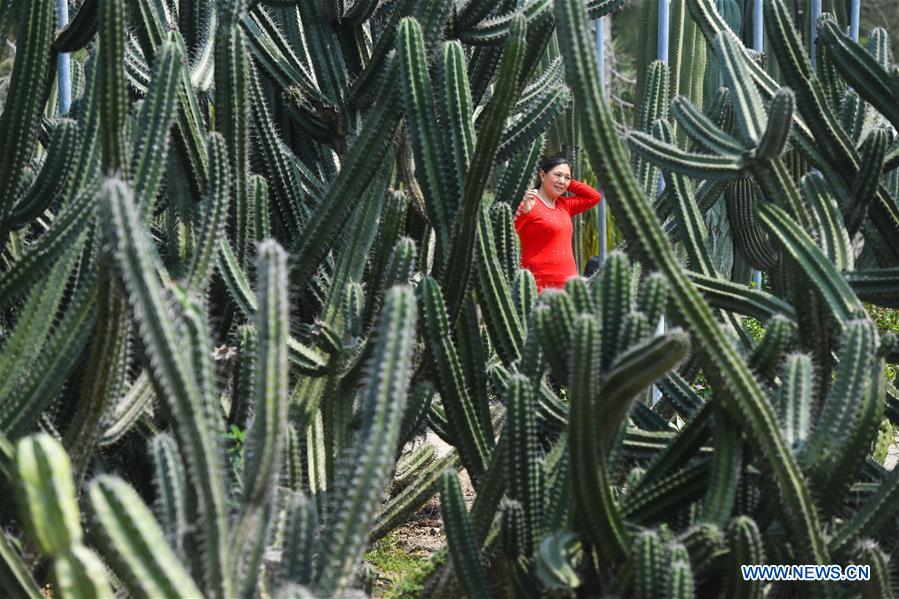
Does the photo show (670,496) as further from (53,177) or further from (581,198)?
(581,198)

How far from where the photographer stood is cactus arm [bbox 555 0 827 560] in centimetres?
264

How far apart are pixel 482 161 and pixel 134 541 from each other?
1843 millimetres

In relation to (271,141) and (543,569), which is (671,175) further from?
(543,569)

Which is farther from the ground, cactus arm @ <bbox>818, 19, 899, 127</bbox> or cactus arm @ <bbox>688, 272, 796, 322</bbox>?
cactus arm @ <bbox>818, 19, 899, 127</bbox>

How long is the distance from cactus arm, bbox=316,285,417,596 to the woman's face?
13.0 ft

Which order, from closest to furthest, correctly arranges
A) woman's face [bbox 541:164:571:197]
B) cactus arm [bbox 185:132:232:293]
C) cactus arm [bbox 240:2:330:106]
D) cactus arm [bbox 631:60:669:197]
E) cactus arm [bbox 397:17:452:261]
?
cactus arm [bbox 185:132:232:293] → cactus arm [bbox 397:17:452:261] → cactus arm [bbox 240:2:330:106] → cactus arm [bbox 631:60:669:197] → woman's face [bbox 541:164:571:197]

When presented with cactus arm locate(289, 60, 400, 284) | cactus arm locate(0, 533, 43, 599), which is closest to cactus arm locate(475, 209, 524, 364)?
cactus arm locate(289, 60, 400, 284)

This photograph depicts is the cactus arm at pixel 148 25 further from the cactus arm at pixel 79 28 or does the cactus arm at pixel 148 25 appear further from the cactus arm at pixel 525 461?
the cactus arm at pixel 525 461

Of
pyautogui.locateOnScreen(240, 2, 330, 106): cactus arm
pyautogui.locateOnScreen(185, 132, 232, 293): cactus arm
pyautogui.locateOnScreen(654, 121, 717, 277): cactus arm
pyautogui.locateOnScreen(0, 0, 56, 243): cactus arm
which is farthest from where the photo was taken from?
pyautogui.locateOnScreen(240, 2, 330, 106): cactus arm

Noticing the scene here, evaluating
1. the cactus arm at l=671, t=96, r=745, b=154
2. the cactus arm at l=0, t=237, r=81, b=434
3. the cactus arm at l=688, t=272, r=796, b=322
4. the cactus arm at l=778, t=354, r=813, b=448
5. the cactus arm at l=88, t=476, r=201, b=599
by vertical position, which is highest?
the cactus arm at l=671, t=96, r=745, b=154

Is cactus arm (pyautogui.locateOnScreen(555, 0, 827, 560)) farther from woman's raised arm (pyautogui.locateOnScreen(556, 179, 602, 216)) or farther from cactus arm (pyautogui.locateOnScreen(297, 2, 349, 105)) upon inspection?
woman's raised arm (pyautogui.locateOnScreen(556, 179, 602, 216))

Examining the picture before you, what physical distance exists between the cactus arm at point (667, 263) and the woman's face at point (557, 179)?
323 cm

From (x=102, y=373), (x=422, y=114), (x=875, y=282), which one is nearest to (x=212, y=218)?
(x=102, y=373)

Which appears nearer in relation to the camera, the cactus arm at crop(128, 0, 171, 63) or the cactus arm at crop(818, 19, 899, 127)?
the cactus arm at crop(818, 19, 899, 127)
